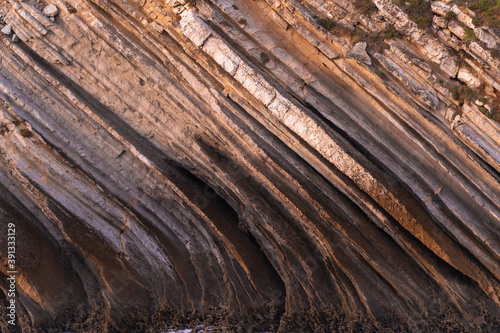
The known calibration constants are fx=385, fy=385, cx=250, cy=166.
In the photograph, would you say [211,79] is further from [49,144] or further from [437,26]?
[437,26]

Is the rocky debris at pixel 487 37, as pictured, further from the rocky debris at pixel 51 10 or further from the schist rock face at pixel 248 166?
the rocky debris at pixel 51 10

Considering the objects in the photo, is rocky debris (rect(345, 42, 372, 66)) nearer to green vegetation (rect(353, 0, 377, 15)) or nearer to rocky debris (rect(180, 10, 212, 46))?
green vegetation (rect(353, 0, 377, 15))

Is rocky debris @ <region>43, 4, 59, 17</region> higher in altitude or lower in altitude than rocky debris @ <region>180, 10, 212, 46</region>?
higher

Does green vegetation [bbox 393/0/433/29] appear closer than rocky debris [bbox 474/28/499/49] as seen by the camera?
No

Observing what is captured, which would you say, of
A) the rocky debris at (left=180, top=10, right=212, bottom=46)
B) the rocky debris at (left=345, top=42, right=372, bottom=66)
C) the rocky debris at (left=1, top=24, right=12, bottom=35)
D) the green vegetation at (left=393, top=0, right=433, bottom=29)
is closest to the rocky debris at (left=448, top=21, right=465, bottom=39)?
the green vegetation at (left=393, top=0, right=433, bottom=29)

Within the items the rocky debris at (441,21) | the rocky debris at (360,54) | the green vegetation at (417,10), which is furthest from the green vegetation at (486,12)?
the rocky debris at (360,54)

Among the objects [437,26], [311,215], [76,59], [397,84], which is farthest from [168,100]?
[437,26]

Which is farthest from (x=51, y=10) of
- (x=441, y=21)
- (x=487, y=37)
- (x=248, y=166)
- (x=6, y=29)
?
(x=487, y=37)
